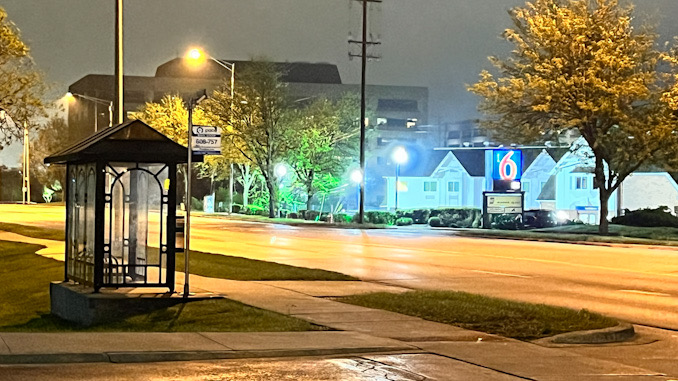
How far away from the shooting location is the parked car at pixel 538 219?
54.4 m

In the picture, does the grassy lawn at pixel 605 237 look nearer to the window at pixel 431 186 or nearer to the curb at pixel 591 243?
the curb at pixel 591 243

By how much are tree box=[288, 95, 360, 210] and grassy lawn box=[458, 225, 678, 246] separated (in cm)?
2426

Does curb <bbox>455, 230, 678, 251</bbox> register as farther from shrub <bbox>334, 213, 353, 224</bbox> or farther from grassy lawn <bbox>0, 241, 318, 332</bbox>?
grassy lawn <bbox>0, 241, 318, 332</bbox>

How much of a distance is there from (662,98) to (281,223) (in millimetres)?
24812

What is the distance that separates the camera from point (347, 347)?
11250mm

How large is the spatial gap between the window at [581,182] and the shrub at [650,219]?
27586 mm

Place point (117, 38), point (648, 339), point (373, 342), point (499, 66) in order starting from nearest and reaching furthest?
point (373, 342) < point (648, 339) < point (117, 38) < point (499, 66)

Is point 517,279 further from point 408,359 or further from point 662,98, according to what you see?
point 662,98

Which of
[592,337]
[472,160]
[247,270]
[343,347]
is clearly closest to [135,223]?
[343,347]

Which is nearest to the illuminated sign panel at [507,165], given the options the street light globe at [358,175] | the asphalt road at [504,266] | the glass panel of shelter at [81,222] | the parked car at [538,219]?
the parked car at [538,219]

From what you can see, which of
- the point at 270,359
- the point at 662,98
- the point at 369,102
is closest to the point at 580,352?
the point at 270,359

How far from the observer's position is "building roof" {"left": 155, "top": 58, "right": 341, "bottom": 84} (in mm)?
129375

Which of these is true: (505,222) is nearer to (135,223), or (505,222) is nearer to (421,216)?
(421,216)

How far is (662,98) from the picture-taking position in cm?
4050
